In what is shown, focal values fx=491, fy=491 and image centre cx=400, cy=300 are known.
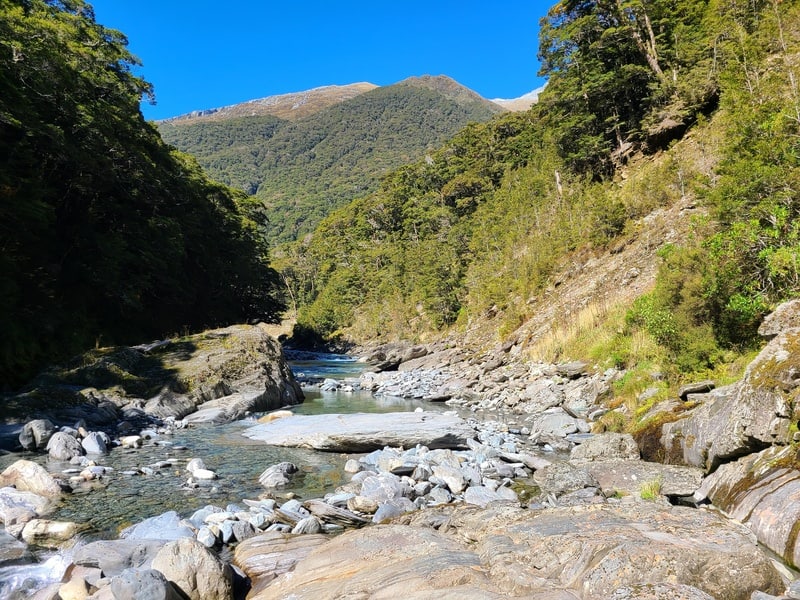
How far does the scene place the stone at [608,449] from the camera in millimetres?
8156

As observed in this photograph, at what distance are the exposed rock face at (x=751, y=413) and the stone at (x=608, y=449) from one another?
37.7 inches

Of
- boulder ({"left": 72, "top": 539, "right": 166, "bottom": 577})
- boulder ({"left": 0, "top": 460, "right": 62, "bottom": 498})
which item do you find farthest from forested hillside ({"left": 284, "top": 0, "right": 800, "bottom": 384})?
boulder ({"left": 0, "top": 460, "right": 62, "bottom": 498})

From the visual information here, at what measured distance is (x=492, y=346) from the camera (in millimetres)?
23328

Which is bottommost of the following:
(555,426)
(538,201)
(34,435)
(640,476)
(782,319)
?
(555,426)

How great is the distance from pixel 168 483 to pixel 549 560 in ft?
21.2

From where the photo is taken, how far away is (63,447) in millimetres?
9117

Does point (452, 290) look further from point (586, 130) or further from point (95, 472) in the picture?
point (95, 472)

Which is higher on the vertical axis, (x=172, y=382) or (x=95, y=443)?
(x=172, y=382)

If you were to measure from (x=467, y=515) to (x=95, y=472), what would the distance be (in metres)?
6.30

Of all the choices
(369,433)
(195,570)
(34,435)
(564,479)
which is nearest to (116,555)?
(195,570)

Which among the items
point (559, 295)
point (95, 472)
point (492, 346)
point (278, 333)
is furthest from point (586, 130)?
point (278, 333)

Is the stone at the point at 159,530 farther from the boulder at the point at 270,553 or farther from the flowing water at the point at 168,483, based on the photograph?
the boulder at the point at 270,553

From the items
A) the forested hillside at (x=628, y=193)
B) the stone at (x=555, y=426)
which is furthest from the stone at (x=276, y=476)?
the forested hillside at (x=628, y=193)

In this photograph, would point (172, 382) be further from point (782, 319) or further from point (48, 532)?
point (782, 319)
